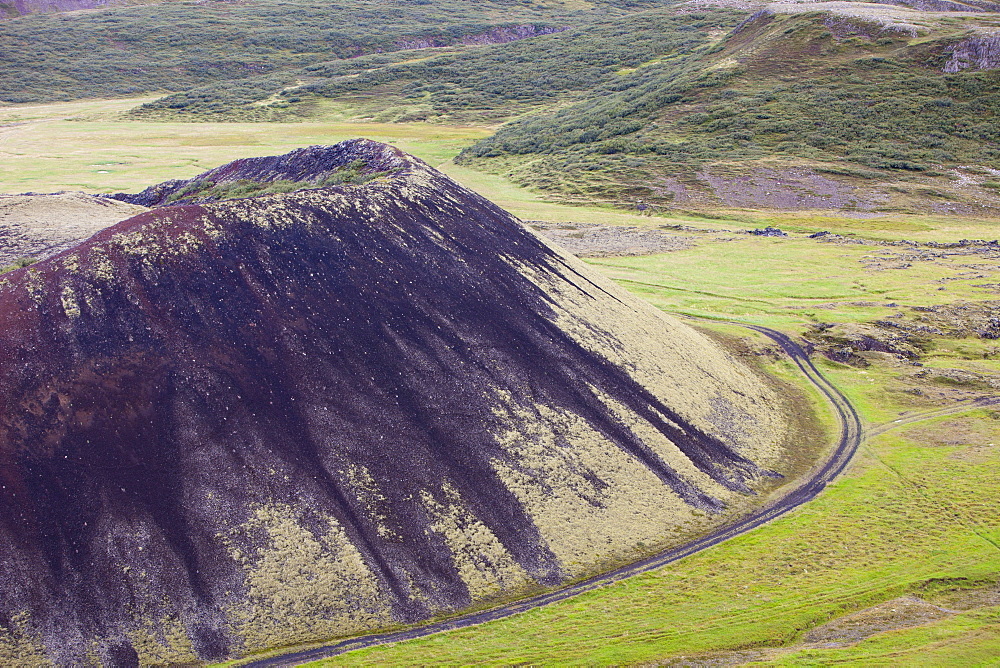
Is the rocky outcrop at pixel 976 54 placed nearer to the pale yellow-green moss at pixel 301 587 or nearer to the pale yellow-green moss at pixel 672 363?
the pale yellow-green moss at pixel 672 363

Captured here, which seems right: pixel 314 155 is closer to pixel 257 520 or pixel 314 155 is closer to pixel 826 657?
pixel 257 520

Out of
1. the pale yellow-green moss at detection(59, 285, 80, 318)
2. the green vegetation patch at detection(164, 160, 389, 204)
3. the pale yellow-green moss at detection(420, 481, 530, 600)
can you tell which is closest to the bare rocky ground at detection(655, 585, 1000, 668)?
the pale yellow-green moss at detection(420, 481, 530, 600)

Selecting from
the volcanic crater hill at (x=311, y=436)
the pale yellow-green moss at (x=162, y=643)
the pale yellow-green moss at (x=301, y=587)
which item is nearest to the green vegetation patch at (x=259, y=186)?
the volcanic crater hill at (x=311, y=436)

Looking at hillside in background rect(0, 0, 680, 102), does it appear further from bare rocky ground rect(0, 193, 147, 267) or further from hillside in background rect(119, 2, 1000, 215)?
bare rocky ground rect(0, 193, 147, 267)

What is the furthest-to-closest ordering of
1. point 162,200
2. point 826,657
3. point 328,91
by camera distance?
point 328,91 → point 162,200 → point 826,657

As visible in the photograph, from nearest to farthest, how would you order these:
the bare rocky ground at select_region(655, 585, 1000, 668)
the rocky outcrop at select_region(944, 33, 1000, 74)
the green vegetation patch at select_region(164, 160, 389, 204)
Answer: the bare rocky ground at select_region(655, 585, 1000, 668) < the green vegetation patch at select_region(164, 160, 389, 204) < the rocky outcrop at select_region(944, 33, 1000, 74)

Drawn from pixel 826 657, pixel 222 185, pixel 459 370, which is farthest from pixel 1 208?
pixel 826 657
